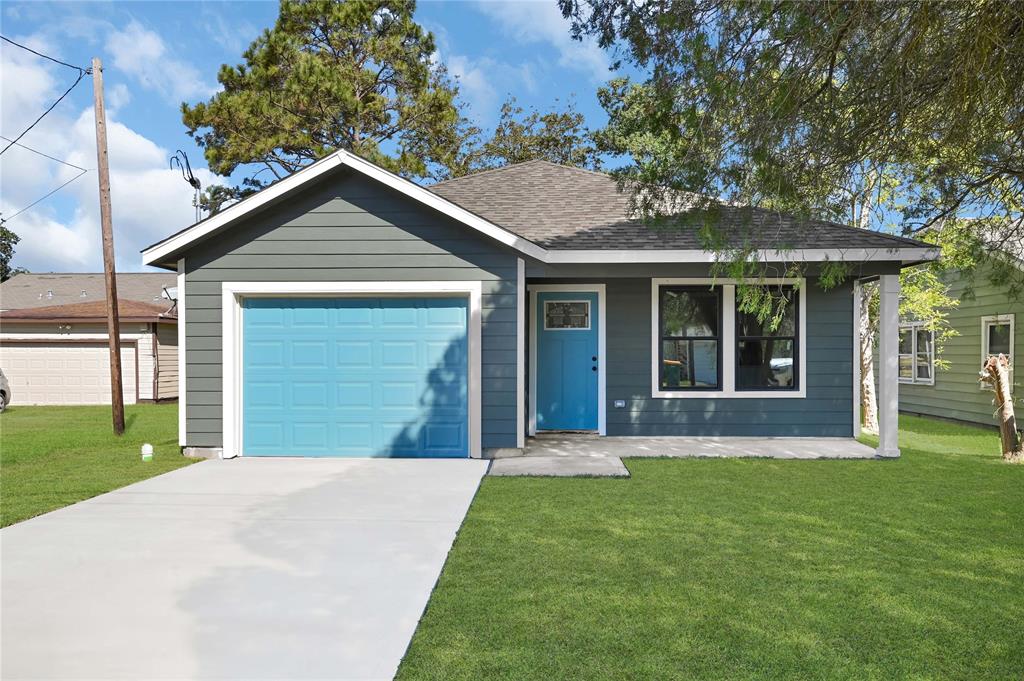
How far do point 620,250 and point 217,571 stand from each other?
6.14m

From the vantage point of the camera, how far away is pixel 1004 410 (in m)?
8.16

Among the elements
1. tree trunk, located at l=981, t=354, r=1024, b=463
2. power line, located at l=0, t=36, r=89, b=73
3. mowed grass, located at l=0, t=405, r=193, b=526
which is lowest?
mowed grass, located at l=0, t=405, r=193, b=526

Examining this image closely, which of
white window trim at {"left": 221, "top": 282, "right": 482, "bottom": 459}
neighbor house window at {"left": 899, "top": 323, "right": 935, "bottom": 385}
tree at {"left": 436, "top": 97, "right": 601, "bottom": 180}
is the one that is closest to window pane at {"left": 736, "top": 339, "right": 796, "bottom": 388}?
white window trim at {"left": 221, "top": 282, "right": 482, "bottom": 459}

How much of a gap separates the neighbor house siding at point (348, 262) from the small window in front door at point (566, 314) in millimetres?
1920

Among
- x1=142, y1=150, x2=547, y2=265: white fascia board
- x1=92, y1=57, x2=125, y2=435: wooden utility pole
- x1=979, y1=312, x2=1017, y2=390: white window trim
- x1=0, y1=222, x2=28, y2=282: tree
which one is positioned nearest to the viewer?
x1=142, y1=150, x2=547, y2=265: white fascia board

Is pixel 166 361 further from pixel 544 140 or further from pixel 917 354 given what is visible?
pixel 917 354

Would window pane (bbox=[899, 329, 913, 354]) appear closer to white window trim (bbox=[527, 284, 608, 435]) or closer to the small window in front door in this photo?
white window trim (bbox=[527, 284, 608, 435])

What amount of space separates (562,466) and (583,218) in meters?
4.15

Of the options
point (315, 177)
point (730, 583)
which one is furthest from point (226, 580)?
point (315, 177)

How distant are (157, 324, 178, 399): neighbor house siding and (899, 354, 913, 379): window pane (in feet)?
61.6

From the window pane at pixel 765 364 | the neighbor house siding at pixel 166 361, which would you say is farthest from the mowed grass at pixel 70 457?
the window pane at pixel 765 364

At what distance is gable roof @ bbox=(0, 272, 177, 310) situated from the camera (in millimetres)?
21281

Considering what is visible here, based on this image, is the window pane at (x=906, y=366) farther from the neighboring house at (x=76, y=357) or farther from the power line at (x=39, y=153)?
the power line at (x=39, y=153)

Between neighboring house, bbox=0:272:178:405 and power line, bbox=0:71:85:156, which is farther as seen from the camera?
neighboring house, bbox=0:272:178:405
